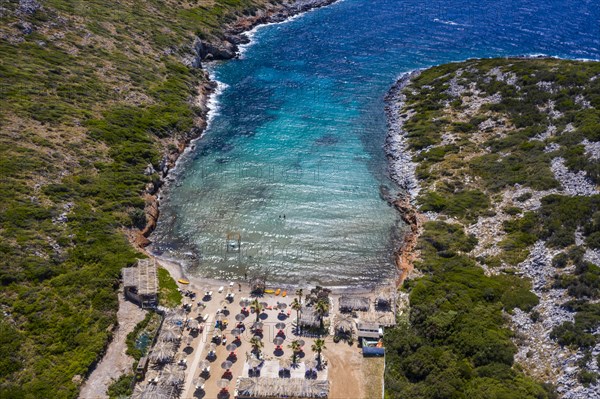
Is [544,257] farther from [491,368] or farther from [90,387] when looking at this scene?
[90,387]

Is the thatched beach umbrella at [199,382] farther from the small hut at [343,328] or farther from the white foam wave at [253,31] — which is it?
the white foam wave at [253,31]

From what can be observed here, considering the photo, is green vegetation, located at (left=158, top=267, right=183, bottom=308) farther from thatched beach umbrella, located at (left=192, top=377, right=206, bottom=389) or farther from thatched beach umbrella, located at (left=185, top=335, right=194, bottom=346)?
thatched beach umbrella, located at (left=192, top=377, right=206, bottom=389)

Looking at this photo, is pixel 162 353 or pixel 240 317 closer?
pixel 162 353

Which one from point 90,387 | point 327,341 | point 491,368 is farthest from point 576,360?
point 90,387

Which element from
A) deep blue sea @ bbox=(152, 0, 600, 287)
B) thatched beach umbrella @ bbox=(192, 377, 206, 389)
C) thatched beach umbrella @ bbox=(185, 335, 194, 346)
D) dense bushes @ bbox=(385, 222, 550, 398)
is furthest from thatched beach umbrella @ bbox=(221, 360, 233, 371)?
dense bushes @ bbox=(385, 222, 550, 398)

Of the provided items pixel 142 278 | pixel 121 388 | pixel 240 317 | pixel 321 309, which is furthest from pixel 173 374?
pixel 321 309

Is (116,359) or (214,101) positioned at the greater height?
(214,101)

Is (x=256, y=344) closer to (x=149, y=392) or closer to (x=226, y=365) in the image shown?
(x=226, y=365)
